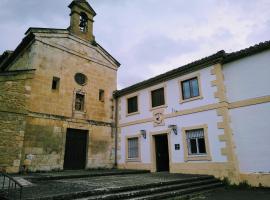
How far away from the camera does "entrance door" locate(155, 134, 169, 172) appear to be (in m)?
13.5

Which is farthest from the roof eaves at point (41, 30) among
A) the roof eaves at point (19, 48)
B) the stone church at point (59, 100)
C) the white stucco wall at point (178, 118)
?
the white stucco wall at point (178, 118)

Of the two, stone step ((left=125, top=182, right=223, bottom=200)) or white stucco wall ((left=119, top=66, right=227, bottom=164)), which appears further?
white stucco wall ((left=119, top=66, right=227, bottom=164))

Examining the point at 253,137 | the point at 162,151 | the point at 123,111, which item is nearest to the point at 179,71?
the point at 162,151

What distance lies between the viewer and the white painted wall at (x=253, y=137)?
922 cm

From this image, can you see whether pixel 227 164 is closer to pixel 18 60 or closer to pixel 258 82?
pixel 258 82

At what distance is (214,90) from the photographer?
1102 cm

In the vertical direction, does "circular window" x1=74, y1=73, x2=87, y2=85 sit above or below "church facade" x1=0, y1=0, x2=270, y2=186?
above

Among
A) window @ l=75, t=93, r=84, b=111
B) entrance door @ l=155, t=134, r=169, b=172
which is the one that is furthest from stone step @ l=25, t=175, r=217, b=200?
window @ l=75, t=93, r=84, b=111

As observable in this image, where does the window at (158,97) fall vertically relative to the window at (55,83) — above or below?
below

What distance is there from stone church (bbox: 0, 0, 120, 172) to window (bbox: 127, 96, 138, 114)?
57.4 inches

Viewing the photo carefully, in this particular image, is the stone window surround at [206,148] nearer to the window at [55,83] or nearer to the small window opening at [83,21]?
the window at [55,83]

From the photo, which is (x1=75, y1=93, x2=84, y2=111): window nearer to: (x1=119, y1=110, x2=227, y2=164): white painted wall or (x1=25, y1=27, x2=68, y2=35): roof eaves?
(x1=119, y1=110, x2=227, y2=164): white painted wall

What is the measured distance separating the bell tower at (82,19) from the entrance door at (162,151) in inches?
347

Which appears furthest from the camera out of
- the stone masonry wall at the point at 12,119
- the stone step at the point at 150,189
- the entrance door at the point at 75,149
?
the entrance door at the point at 75,149
